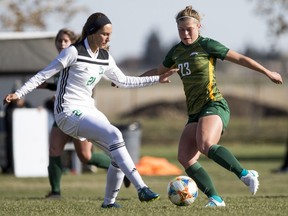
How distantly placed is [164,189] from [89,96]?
6711 millimetres

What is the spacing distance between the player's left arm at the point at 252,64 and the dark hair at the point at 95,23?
1.30 meters

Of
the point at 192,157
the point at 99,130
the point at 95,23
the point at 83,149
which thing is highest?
the point at 95,23

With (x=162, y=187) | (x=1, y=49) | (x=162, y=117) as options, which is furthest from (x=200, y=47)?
(x=162, y=117)

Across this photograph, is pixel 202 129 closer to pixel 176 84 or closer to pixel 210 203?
pixel 210 203

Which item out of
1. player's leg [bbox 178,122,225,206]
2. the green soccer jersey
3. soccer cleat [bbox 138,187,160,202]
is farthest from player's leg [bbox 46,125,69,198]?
soccer cleat [bbox 138,187,160,202]

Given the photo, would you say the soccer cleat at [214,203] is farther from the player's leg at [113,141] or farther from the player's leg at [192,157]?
the player's leg at [113,141]

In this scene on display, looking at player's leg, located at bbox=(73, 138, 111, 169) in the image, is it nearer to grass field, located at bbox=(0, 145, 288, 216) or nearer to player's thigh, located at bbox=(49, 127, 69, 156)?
player's thigh, located at bbox=(49, 127, 69, 156)

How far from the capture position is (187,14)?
982 centimetres

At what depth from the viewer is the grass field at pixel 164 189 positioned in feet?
30.9

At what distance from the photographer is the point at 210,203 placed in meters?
9.74

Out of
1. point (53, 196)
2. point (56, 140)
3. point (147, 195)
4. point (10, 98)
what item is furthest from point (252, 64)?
point (53, 196)

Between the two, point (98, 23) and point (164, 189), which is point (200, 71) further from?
point (164, 189)

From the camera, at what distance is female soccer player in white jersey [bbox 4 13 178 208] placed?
9359 mm

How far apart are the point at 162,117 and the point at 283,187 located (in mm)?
32454
